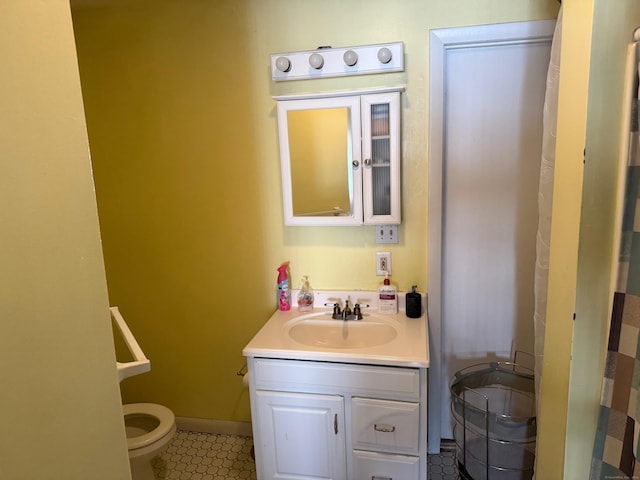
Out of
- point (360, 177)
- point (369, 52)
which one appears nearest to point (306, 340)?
point (360, 177)

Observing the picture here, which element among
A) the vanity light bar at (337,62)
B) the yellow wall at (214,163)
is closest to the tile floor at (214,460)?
the yellow wall at (214,163)

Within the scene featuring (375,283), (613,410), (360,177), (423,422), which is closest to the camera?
(613,410)

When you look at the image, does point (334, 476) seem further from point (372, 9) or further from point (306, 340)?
point (372, 9)

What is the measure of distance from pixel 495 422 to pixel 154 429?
Answer: 1474 mm

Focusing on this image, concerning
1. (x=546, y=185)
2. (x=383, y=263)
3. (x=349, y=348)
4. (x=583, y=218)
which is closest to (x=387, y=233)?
(x=383, y=263)

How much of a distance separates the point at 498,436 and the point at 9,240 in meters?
1.72

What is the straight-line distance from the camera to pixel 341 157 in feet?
5.71

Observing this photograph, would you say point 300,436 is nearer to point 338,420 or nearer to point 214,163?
point 338,420

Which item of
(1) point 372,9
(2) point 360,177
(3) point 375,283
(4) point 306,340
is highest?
(1) point 372,9

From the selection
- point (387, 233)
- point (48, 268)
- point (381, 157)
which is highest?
point (381, 157)

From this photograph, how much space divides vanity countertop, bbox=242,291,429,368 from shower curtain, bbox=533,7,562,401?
1.33ft

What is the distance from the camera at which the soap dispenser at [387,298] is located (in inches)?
70.3

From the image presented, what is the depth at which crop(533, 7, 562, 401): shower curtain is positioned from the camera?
1271mm

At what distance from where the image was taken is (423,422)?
4.81ft
